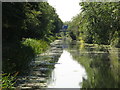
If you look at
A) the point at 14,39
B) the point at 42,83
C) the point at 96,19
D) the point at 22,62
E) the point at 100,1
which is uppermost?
the point at 100,1

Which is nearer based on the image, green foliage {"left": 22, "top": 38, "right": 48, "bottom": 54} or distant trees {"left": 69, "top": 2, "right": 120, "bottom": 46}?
green foliage {"left": 22, "top": 38, "right": 48, "bottom": 54}

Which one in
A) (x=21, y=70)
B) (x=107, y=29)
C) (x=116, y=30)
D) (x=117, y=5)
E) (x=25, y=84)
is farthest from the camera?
(x=107, y=29)

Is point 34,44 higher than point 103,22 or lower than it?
lower

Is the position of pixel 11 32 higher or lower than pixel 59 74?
higher

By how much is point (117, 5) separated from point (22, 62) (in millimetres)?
14988

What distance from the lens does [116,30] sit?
3058cm

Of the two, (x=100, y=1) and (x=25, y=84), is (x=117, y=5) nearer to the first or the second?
(x=100, y=1)

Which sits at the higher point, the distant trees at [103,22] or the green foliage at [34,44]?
the distant trees at [103,22]

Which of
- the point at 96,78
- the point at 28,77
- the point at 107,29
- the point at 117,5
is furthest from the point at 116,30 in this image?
the point at 28,77

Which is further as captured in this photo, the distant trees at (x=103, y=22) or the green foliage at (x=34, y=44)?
the distant trees at (x=103, y=22)

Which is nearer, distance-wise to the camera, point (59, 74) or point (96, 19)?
point (59, 74)

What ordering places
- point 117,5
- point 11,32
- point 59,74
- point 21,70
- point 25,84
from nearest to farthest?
point 25,84
point 21,70
point 59,74
point 11,32
point 117,5

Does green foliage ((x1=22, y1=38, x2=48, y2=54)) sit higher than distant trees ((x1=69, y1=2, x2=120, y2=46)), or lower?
lower

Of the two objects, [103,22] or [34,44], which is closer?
[34,44]
